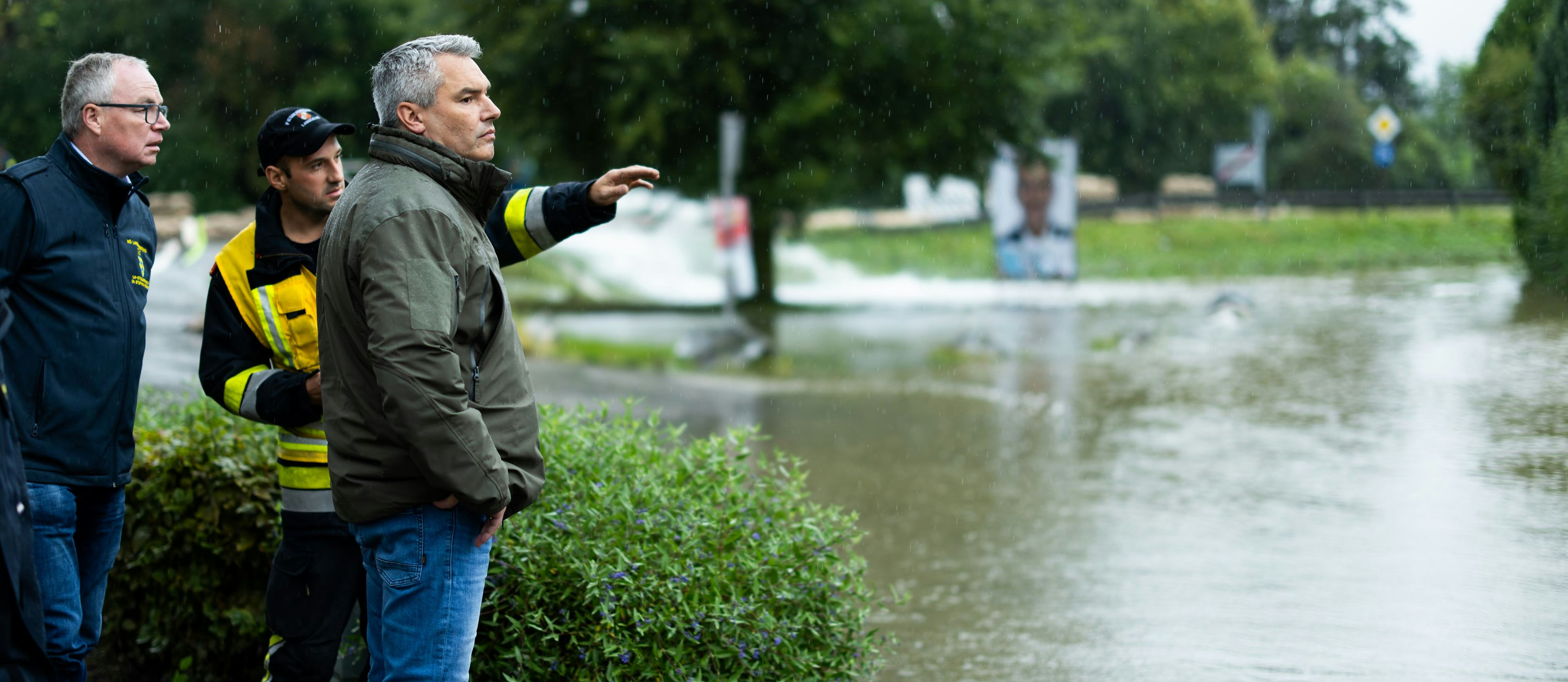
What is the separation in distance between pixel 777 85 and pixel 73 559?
641 inches

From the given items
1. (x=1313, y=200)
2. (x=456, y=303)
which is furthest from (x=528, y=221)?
(x=1313, y=200)

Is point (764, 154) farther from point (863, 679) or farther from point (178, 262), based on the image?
point (863, 679)

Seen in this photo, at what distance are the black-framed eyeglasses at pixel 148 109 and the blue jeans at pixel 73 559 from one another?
2.72ft

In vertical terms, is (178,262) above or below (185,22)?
below

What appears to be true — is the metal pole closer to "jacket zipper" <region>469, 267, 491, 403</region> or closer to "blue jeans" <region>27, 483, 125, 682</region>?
"blue jeans" <region>27, 483, 125, 682</region>

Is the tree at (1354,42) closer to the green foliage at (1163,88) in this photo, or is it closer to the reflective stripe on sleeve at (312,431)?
the green foliage at (1163,88)

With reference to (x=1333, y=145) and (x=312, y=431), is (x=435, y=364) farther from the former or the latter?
(x=1333, y=145)

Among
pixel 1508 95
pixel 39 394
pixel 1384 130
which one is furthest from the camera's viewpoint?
pixel 1384 130

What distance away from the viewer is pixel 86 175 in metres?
3.06

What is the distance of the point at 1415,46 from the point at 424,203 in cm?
Result: 5918

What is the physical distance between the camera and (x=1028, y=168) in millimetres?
19000

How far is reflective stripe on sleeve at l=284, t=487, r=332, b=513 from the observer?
10.2ft

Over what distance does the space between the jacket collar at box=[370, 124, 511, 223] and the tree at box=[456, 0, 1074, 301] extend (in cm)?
1482

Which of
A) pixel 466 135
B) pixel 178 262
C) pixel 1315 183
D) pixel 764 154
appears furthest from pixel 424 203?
pixel 1315 183
